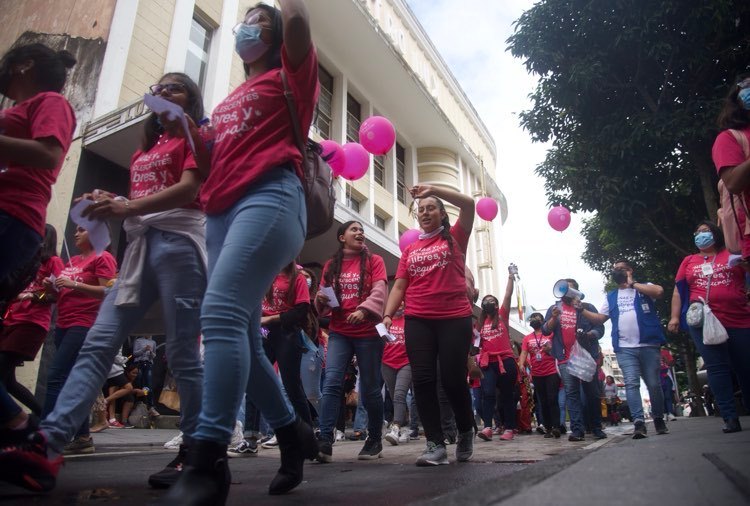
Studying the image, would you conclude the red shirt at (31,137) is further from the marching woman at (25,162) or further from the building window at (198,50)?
the building window at (198,50)

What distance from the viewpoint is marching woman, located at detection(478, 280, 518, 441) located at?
24.0 feet

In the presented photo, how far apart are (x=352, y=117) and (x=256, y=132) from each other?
1649 cm

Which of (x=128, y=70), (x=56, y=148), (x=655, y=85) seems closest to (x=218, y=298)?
(x=56, y=148)

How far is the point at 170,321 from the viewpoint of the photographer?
7.69ft

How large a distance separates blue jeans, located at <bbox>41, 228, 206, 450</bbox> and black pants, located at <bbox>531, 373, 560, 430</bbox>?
245 inches

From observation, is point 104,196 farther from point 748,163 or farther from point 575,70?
point 575,70

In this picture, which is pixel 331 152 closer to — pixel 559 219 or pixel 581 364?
pixel 581 364

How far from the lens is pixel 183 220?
2.48m

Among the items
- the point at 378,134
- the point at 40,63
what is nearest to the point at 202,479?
the point at 40,63

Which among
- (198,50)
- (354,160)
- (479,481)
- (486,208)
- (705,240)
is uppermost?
(198,50)

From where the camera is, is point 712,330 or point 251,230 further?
point 712,330

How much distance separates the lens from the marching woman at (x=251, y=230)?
167 cm

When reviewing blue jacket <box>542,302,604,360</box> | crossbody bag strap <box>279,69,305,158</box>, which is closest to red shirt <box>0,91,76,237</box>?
crossbody bag strap <box>279,69,305,158</box>

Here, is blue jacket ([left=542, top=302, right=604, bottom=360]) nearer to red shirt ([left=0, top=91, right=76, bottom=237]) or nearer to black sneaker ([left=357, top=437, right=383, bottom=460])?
black sneaker ([left=357, top=437, right=383, bottom=460])
